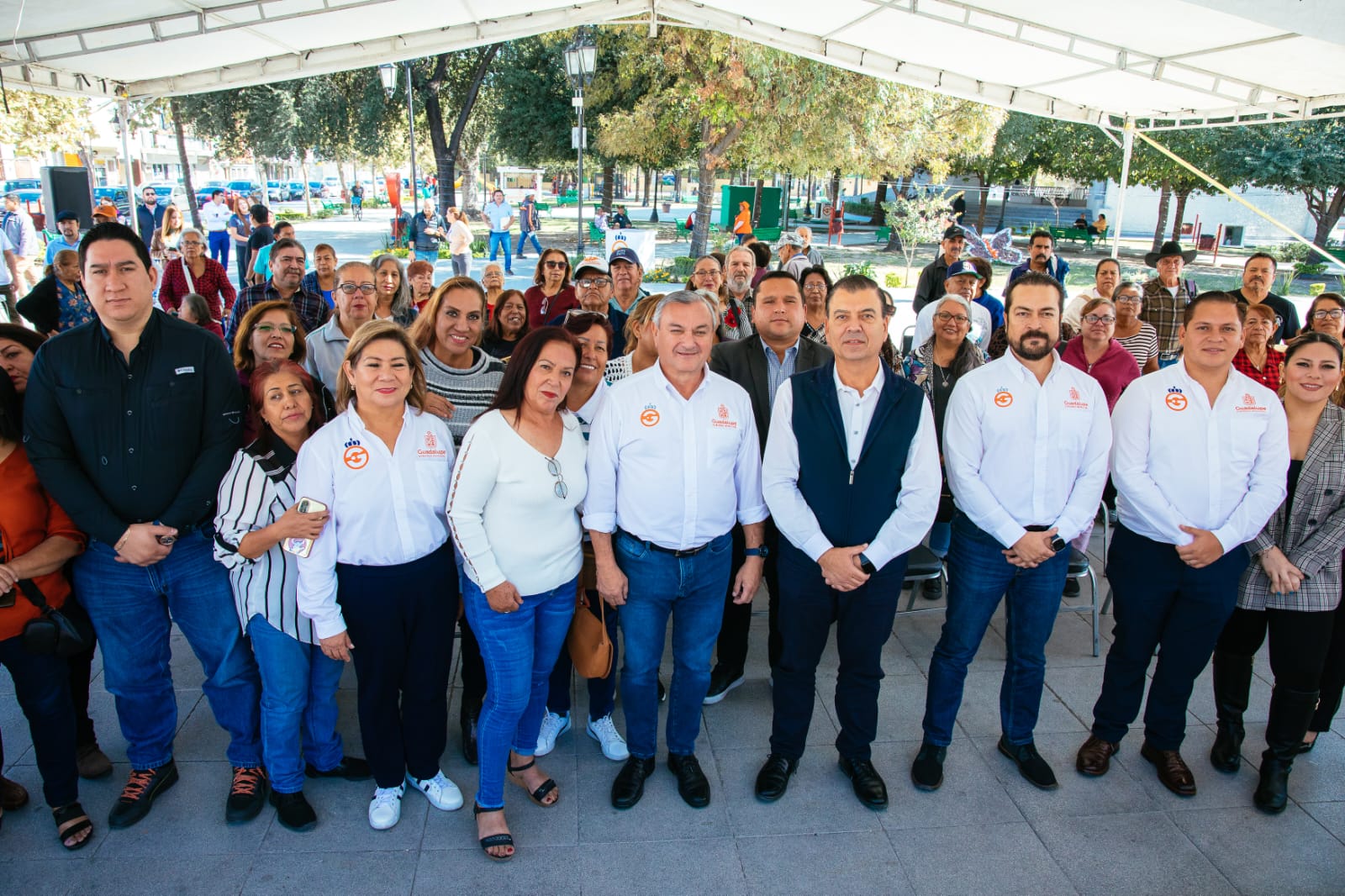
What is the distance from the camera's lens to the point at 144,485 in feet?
9.45

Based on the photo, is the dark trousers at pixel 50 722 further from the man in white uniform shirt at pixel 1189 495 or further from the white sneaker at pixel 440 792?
the man in white uniform shirt at pixel 1189 495

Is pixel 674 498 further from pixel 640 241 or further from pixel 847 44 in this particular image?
pixel 640 241

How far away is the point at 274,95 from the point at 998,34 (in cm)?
2402

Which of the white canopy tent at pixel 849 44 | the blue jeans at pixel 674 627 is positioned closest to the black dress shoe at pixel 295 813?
the blue jeans at pixel 674 627

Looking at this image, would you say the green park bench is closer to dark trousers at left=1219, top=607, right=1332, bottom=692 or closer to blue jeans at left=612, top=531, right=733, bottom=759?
dark trousers at left=1219, top=607, right=1332, bottom=692

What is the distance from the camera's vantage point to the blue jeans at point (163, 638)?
118 inches

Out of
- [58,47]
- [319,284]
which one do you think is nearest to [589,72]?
[58,47]

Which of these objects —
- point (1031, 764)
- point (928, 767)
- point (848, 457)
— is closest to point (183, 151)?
point (848, 457)

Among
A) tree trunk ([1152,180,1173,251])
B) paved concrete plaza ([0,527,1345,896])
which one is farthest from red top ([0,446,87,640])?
tree trunk ([1152,180,1173,251])

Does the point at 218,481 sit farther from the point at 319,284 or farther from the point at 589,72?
the point at 589,72

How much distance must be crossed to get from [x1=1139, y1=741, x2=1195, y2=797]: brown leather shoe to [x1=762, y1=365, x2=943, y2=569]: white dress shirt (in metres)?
1.55

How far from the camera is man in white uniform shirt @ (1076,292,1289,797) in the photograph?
3109 millimetres

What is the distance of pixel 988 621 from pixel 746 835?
126 cm

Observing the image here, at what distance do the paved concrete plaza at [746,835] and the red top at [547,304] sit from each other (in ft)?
9.94
